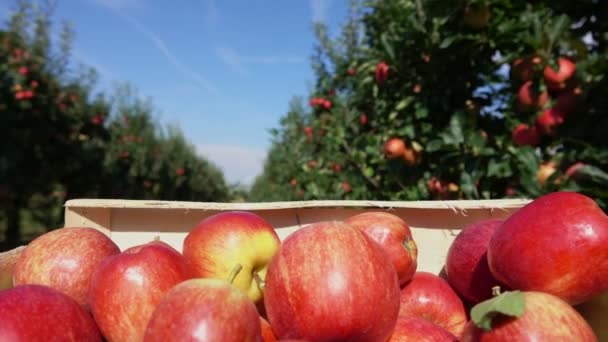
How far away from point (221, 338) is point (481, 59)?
2.77 metres

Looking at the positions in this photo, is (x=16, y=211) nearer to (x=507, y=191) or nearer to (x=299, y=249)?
(x=507, y=191)

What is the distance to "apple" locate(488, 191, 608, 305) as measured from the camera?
0.98 m

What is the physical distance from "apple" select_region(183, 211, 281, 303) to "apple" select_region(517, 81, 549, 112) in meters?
2.14

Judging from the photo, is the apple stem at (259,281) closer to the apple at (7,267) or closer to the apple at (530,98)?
the apple at (7,267)

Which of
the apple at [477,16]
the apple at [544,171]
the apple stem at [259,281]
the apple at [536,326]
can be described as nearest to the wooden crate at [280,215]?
the apple stem at [259,281]

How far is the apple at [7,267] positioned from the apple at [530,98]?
8.64 feet

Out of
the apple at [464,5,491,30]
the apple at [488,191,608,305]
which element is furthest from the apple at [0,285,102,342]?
the apple at [464,5,491,30]

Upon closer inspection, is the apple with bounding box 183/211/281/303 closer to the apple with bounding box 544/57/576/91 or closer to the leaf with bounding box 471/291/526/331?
the leaf with bounding box 471/291/526/331

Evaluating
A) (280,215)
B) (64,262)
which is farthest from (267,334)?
(280,215)

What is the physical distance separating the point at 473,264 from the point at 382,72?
2.47 meters

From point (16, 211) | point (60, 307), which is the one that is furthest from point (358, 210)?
point (16, 211)

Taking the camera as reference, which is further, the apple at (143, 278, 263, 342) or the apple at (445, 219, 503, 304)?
the apple at (445, 219, 503, 304)

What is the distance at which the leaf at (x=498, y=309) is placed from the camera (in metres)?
0.81

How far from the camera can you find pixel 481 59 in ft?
9.80
